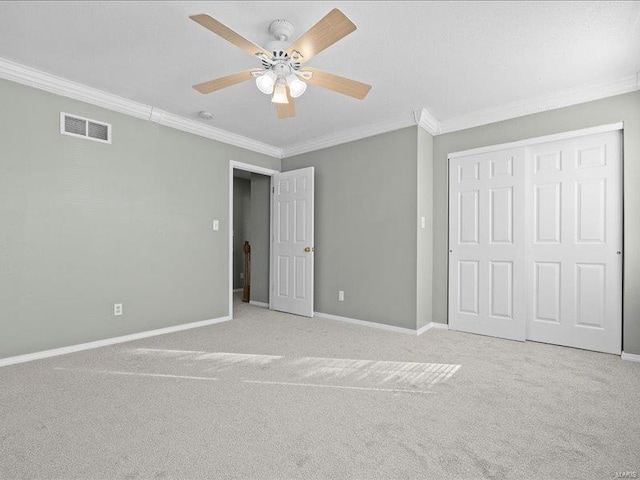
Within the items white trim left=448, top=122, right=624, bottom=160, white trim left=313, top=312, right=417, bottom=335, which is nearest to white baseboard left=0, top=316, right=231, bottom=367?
white trim left=313, top=312, right=417, bottom=335

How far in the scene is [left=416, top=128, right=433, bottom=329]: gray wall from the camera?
385cm

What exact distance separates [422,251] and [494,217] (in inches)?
33.9

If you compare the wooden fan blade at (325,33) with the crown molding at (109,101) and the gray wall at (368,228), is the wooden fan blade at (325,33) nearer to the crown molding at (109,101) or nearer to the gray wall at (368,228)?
the gray wall at (368,228)

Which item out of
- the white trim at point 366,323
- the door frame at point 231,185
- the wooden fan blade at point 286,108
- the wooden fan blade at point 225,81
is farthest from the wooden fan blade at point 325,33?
the white trim at point 366,323

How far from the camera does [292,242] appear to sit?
4887 millimetres

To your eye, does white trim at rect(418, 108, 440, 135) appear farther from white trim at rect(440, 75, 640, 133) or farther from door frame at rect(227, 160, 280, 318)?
door frame at rect(227, 160, 280, 318)

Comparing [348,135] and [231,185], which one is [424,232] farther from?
[231,185]

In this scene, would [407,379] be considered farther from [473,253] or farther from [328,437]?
[473,253]

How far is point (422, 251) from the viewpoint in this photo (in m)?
3.93

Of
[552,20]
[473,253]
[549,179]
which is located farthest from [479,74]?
[473,253]

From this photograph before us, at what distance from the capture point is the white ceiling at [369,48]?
82.8 inches

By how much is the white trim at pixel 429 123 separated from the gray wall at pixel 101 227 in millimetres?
2531

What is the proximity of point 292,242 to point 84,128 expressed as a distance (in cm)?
273

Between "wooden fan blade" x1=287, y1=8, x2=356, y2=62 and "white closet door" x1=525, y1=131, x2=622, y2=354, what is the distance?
8.80ft
